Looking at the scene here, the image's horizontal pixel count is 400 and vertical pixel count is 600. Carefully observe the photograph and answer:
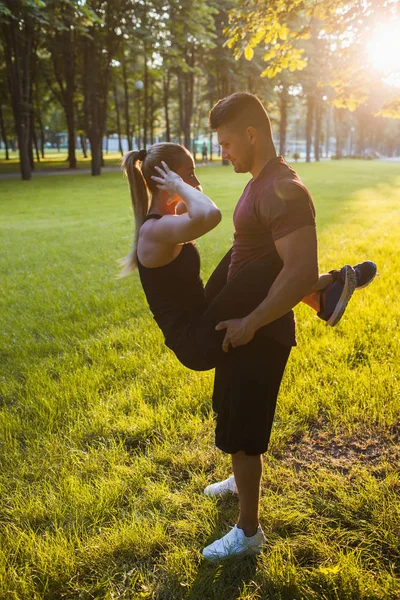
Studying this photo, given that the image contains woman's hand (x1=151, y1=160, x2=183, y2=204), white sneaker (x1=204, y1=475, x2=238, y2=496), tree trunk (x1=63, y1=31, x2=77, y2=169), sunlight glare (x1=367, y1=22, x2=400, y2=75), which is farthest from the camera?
tree trunk (x1=63, y1=31, x2=77, y2=169)

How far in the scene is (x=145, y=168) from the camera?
2.45 m

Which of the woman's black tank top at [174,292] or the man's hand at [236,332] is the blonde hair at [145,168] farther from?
the man's hand at [236,332]

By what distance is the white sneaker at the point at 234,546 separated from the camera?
100 inches

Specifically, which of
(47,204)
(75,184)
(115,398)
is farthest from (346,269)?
(75,184)

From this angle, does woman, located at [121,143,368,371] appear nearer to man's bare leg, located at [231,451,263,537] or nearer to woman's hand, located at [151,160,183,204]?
woman's hand, located at [151,160,183,204]

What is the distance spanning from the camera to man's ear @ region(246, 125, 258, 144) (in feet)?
7.30

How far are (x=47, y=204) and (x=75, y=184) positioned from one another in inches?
319

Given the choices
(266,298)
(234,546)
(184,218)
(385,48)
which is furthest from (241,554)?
(385,48)

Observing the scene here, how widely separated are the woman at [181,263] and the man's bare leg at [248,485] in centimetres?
54

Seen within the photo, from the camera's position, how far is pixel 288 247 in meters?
2.03

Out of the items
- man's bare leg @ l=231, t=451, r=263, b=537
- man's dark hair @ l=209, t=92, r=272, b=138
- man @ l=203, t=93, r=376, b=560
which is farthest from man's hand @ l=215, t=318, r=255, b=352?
man's dark hair @ l=209, t=92, r=272, b=138

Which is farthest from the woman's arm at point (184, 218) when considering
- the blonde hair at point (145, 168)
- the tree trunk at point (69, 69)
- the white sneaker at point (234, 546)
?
the tree trunk at point (69, 69)

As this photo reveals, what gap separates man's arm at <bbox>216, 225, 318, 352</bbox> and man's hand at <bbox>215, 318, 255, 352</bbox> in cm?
2

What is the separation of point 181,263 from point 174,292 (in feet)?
0.49
